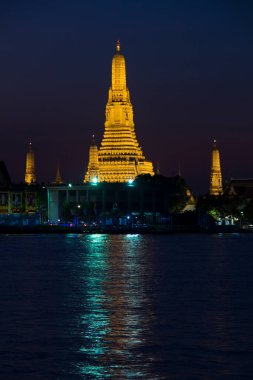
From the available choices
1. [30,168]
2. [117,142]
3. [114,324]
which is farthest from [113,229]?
[114,324]

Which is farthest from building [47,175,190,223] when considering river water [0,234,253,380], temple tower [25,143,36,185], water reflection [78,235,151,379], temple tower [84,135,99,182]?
water reflection [78,235,151,379]

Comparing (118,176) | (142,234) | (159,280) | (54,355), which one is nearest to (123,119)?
(118,176)

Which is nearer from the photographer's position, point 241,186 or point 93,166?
point 93,166

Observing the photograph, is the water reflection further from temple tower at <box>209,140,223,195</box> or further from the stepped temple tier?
temple tower at <box>209,140,223,195</box>

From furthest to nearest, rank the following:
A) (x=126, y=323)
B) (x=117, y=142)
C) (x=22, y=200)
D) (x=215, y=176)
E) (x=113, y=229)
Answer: (x=215, y=176) < (x=22, y=200) < (x=117, y=142) < (x=113, y=229) < (x=126, y=323)

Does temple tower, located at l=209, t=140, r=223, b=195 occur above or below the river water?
above

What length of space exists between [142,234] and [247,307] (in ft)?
337

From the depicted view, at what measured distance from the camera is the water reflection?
26.9 m

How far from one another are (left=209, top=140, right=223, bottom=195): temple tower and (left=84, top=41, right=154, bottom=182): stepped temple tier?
899 inches

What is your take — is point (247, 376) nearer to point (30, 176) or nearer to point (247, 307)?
point (247, 307)

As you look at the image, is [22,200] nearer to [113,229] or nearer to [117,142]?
[117,142]

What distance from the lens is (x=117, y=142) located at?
504 feet

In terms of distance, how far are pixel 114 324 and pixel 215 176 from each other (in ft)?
464

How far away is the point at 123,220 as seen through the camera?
15012 centimetres
